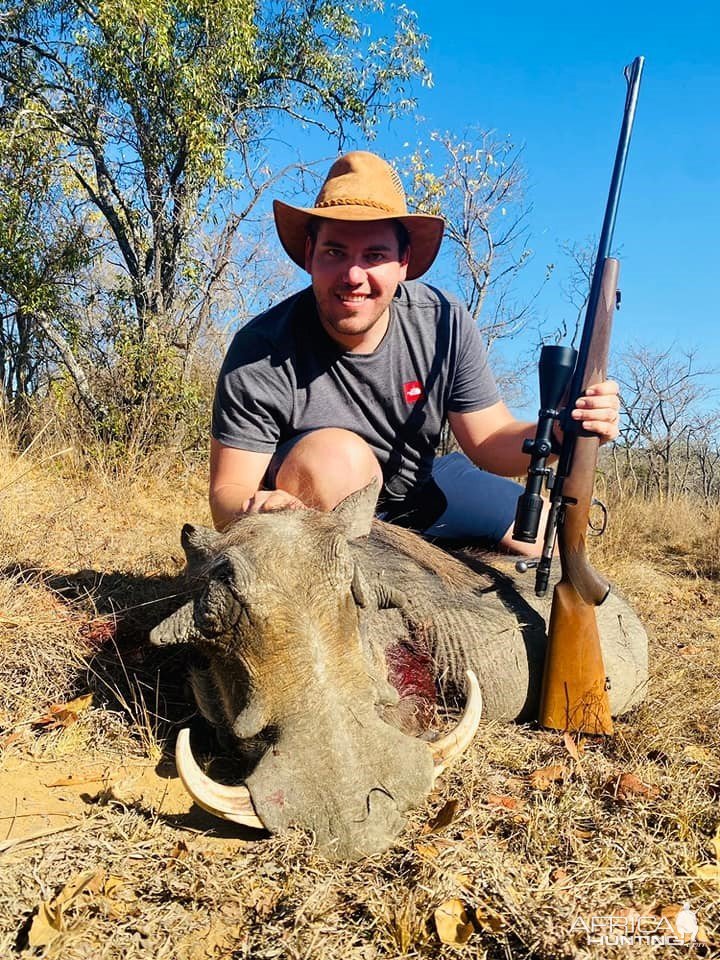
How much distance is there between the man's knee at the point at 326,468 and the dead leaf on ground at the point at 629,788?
1.30 meters

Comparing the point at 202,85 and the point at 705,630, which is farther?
the point at 202,85

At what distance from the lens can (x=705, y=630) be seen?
14.1ft

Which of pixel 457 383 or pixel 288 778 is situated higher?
pixel 457 383

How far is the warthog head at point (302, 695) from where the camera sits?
165 centimetres

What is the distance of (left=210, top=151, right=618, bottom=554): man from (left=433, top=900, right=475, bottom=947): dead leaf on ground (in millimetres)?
1557

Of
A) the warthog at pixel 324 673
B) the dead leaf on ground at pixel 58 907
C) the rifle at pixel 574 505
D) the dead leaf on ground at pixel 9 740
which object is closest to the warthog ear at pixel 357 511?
the warthog at pixel 324 673

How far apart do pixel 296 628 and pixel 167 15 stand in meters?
9.00

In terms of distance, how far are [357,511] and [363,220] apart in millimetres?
1341

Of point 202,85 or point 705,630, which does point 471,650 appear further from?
point 202,85

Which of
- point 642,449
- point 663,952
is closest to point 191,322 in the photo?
point 663,952

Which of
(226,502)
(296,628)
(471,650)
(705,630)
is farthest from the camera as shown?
(705,630)

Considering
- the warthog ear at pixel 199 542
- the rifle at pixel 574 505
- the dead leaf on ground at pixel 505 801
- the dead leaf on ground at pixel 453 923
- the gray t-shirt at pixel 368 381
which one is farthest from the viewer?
the gray t-shirt at pixel 368 381

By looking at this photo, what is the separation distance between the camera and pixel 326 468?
2.83 metres

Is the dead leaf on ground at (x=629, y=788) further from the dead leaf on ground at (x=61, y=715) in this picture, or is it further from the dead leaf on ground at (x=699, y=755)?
the dead leaf on ground at (x=61, y=715)
